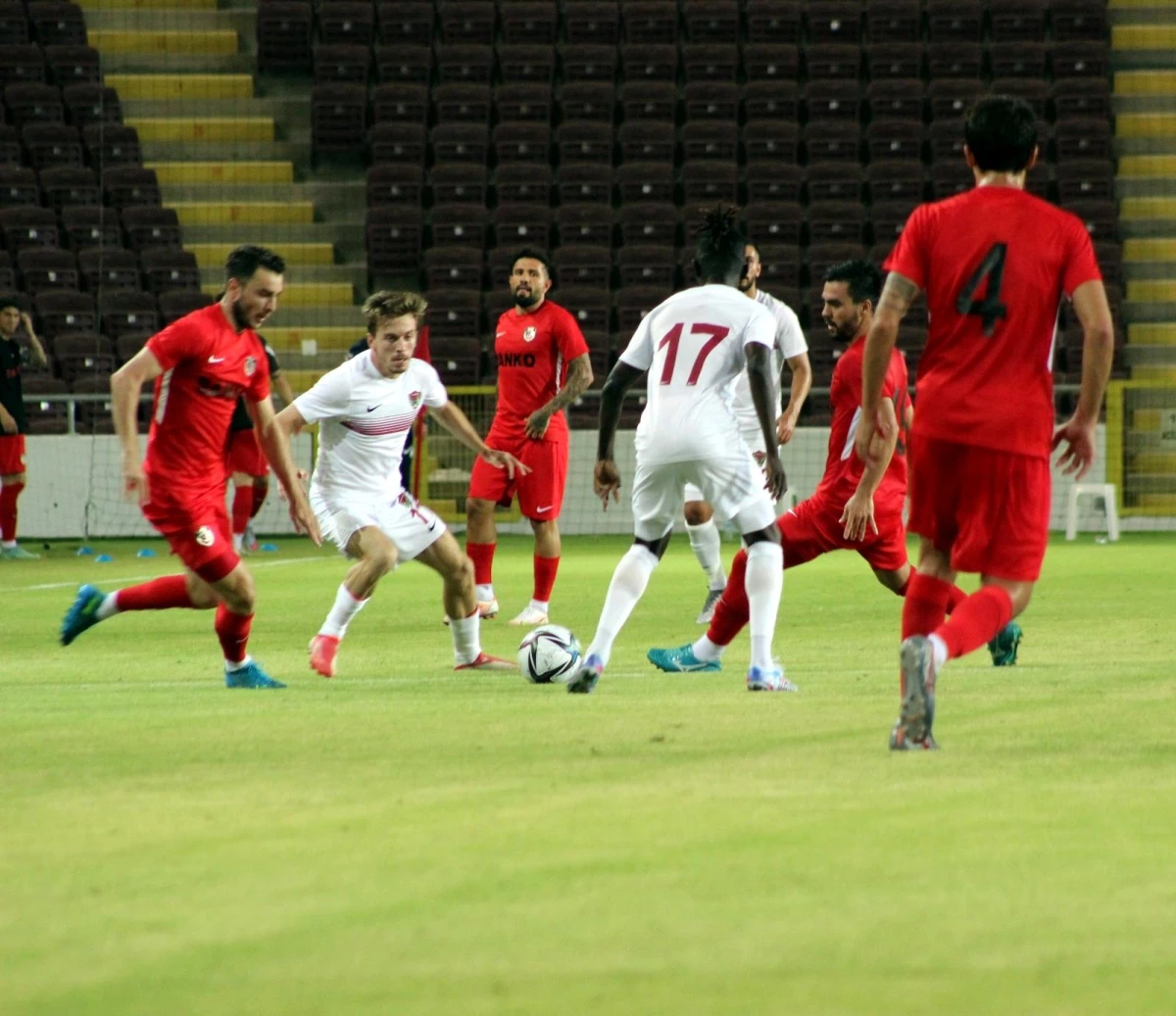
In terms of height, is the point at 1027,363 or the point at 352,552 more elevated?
the point at 1027,363

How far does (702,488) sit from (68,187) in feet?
66.0

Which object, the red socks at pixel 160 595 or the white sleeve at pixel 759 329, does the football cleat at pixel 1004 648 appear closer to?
the white sleeve at pixel 759 329

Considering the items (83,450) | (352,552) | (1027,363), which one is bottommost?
(83,450)

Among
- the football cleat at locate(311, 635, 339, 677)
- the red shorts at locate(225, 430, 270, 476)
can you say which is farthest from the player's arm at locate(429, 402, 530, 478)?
the red shorts at locate(225, 430, 270, 476)

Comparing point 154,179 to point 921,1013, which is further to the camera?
point 154,179

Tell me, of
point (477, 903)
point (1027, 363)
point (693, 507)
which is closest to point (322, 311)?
point (693, 507)

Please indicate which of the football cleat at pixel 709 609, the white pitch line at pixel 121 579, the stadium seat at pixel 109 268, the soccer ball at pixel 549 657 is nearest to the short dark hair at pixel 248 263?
the soccer ball at pixel 549 657

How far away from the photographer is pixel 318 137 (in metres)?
26.8

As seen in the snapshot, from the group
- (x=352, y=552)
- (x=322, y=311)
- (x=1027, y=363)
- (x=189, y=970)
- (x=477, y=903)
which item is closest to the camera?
(x=189, y=970)

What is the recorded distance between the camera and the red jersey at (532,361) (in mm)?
11695

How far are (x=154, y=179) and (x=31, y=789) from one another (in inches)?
874

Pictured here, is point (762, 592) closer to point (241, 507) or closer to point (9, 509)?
point (241, 507)

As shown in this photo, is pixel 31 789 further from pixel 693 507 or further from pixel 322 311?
pixel 322 311

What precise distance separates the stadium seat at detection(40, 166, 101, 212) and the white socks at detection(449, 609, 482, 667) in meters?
18.6
